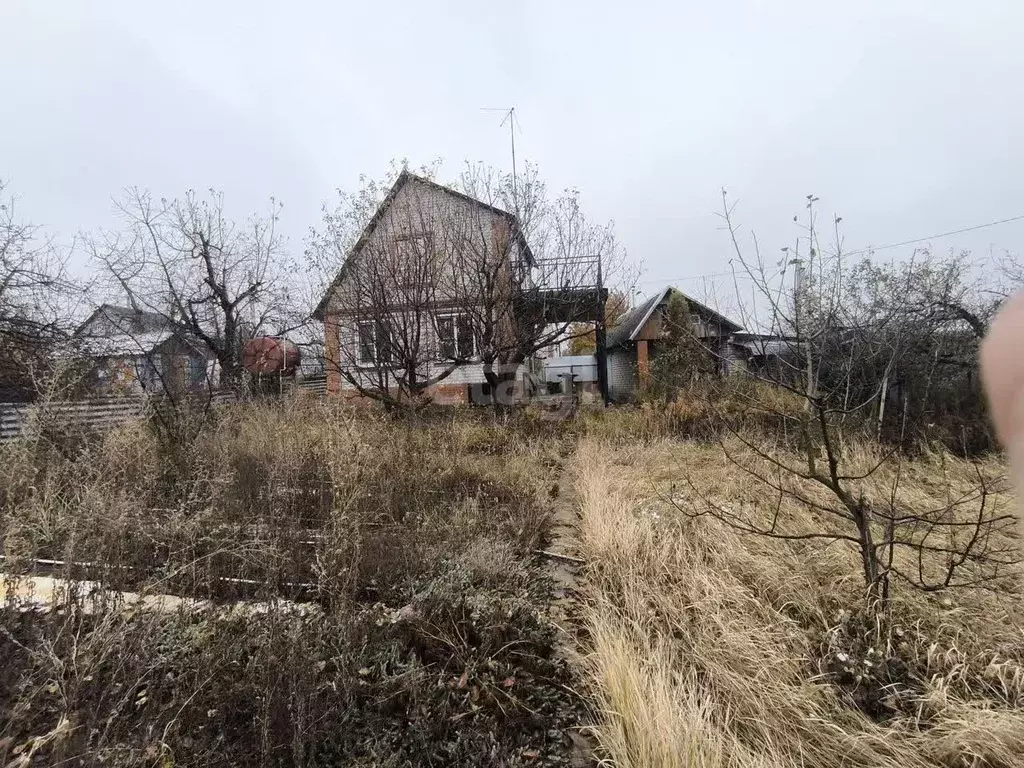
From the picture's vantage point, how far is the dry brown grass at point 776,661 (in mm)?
1695

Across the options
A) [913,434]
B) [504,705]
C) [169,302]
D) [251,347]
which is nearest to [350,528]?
[504,705]

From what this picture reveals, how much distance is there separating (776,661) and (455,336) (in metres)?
9.76

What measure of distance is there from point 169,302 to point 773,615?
15144 millimetres

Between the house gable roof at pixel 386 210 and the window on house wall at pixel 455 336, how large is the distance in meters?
2.31

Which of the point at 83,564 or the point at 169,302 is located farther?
the point at 169,302

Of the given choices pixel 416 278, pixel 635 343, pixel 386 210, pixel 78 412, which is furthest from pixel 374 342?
pixel 635 343

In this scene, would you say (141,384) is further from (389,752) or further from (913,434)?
(913,434)

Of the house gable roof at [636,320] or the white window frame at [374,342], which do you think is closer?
the white window frame at [374,342]

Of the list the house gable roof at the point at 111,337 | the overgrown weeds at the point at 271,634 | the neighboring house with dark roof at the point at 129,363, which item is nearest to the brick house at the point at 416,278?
the neighboring house with dark roof at the point at 129,363

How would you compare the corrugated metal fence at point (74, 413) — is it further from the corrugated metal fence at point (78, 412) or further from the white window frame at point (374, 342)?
the white window frame at point (374, 342)

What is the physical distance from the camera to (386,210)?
10844mm

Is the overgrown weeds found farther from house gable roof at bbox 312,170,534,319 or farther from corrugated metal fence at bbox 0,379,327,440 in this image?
house gable roof at bbox 312,170,534,319

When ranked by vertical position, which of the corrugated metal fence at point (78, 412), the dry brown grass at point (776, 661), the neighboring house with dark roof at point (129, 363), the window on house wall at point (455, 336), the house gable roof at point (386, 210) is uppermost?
the house gable roof at point (386, 210)

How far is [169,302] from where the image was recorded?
12.6m
